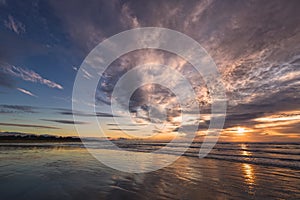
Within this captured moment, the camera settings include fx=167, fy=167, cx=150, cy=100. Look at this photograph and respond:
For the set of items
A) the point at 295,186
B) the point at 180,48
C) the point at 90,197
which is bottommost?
the point at 295,186

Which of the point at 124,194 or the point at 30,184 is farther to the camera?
the point at 30,184

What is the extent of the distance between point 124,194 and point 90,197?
3.77 feet

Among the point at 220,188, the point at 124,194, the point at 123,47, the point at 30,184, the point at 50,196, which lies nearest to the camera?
the point at 50,196

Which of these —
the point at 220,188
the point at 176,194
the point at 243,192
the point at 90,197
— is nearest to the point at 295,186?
the point at 243,192

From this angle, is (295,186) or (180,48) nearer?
(295,186)

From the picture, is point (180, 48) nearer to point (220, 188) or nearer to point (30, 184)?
point (220, 188)

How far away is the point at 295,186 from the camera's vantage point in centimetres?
796

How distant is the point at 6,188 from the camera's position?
5.98 metres

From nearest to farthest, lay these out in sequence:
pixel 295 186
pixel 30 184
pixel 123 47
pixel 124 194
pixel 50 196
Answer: pixel 50 196 → pixel 124 194 → pixel 30 184 → pixel 295 186 → pixel 123 47

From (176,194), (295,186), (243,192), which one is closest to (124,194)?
(176,194)

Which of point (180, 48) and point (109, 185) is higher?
point (180, 48)

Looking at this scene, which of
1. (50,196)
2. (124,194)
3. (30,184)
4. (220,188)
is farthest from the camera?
(220,188)

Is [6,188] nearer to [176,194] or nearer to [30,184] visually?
[30,184]

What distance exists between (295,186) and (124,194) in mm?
8152
